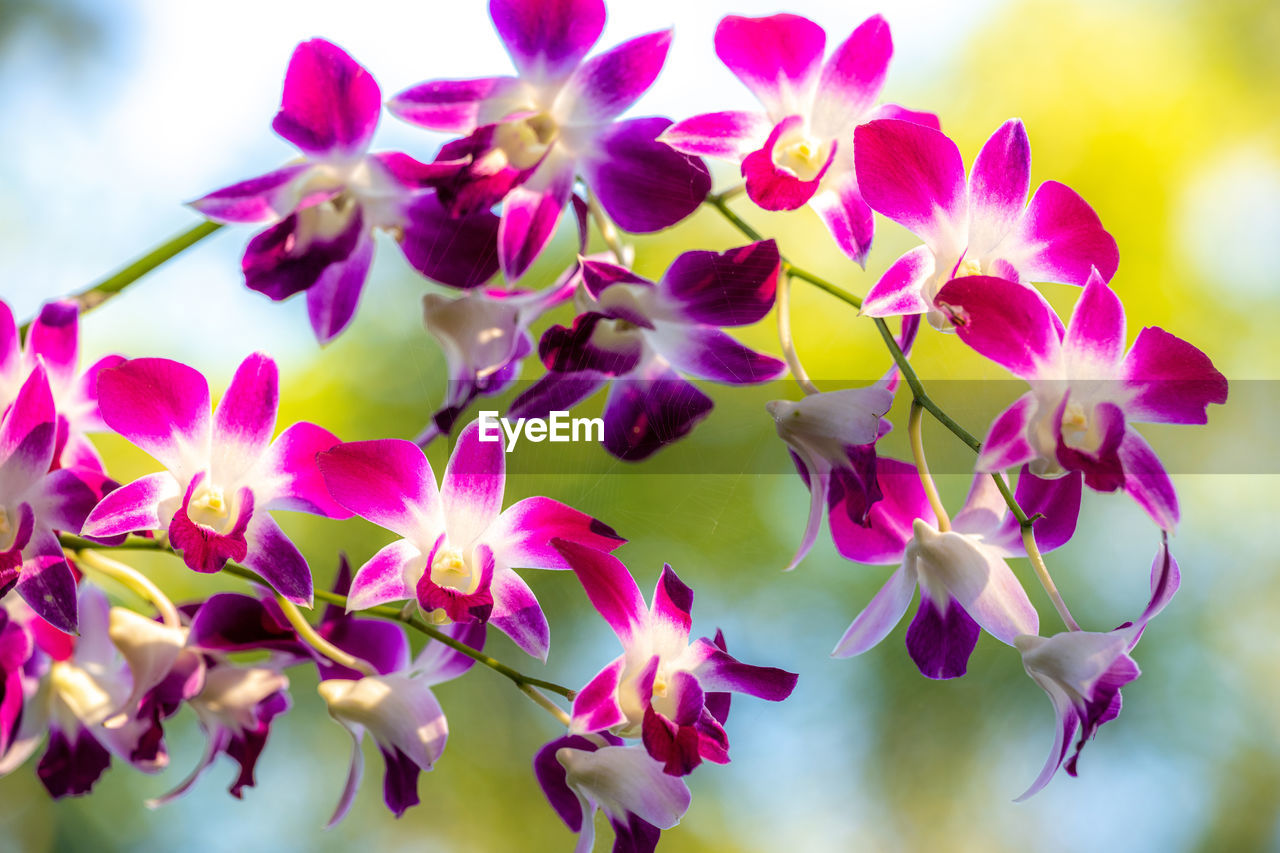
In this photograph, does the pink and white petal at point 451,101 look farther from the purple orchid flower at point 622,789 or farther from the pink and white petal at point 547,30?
the purple orchid flower at point 622,789

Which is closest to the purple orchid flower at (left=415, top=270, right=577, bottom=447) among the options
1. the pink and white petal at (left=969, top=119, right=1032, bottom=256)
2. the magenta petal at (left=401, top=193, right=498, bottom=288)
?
the magenta petal at (left=401, top=193, right=498, bottom=288)

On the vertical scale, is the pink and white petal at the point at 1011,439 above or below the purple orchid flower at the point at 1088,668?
above

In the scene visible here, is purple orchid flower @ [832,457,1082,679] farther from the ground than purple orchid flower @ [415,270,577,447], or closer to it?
closer to it

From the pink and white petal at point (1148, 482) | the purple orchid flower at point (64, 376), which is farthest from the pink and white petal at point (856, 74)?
the purple orchid flower at point (64, 376)

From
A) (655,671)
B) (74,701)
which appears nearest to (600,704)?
(655,671)

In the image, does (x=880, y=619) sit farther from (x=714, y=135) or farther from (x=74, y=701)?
(x=74, y=701)

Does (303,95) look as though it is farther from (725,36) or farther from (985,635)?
(985,635)

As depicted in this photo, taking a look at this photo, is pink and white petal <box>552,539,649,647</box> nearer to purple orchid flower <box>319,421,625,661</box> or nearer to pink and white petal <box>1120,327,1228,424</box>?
purple orchid flower <box>319,421,625,661</box>
